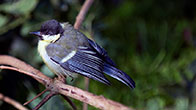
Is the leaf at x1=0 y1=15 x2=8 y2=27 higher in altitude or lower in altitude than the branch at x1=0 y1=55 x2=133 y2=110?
higher

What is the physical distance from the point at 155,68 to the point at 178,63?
0.12 metres

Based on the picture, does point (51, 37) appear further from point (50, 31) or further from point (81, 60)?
point (81, 60)

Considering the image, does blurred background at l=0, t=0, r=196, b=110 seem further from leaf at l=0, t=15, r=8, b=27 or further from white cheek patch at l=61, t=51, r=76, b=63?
white cheek patch at l=61, t=51, r=76, b=63

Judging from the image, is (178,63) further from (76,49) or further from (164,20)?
(76,49)

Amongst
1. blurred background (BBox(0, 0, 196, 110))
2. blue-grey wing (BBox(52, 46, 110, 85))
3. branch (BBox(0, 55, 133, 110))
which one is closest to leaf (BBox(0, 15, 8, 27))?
blurred background (BBox(0, 0, 196, 110))

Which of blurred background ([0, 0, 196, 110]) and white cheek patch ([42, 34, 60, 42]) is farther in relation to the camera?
blurred background ([0, 0, 196, 110])

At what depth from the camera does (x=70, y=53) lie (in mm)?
1080

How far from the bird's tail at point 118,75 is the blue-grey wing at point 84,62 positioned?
21 millimetres

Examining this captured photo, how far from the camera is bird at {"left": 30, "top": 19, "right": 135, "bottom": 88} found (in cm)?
105

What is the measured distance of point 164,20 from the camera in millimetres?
1981

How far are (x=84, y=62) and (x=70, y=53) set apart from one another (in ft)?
0.19

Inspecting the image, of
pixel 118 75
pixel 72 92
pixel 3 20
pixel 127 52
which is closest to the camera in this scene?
pixel 72 92

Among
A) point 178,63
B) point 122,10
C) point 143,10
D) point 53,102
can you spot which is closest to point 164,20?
point 143,10

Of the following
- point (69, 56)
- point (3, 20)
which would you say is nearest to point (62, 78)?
point (69, 56)
